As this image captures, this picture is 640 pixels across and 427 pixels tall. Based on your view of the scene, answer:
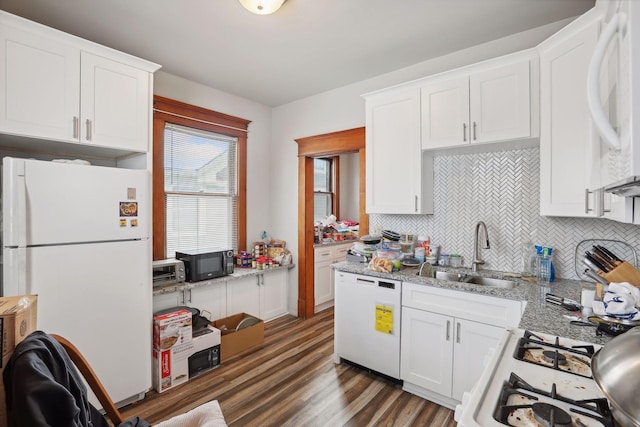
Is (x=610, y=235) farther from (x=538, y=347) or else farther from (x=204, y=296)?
(x=204, y=296)

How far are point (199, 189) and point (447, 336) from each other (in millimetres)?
2879

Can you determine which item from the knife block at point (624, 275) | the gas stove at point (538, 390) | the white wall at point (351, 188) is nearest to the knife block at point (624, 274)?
the knife block at point (624, 275)

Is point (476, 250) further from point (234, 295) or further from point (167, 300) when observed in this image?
point (167, 300)

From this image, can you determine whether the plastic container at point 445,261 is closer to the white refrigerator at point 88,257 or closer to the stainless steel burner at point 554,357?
the stainless steel burner at point 554,357

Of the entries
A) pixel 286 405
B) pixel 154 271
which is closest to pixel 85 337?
pixel 154 271

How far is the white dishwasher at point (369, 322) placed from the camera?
2402mm

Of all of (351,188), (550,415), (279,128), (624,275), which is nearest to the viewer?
(550,415)

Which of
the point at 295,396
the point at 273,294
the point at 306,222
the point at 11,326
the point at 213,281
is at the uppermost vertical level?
the point at 306,222

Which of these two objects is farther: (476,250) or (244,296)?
(244,296)

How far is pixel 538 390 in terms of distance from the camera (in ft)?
2.97

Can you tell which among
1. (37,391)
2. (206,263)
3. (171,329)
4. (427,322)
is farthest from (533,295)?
(206,263)

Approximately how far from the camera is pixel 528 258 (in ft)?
7.73

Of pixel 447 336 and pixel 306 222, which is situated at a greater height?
pixel 306 222

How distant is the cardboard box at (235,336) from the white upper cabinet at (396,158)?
5.56 ft
